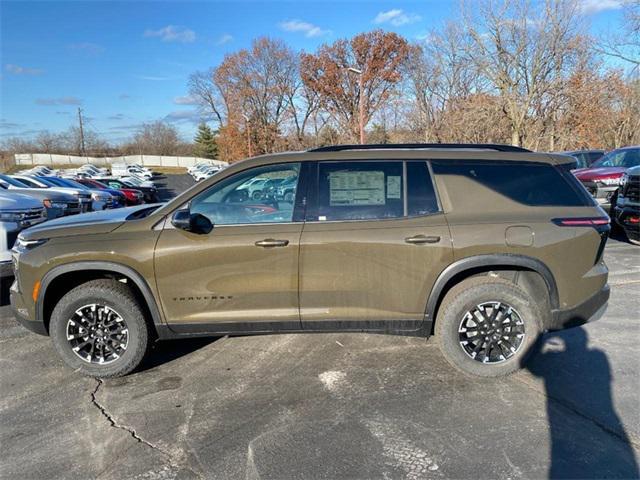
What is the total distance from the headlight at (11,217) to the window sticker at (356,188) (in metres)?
5.46

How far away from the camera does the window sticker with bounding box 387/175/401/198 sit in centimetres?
341

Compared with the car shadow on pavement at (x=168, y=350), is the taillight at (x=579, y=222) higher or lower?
higher

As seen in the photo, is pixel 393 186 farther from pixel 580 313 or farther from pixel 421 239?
pixel 580 313

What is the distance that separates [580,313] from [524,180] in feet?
3.74

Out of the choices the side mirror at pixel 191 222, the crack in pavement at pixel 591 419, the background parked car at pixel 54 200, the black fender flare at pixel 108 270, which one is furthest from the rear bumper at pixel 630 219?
the background parked car at pixel 54 200

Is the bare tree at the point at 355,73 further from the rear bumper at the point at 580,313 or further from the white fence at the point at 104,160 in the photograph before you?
the rear bumper at the point at 580,313

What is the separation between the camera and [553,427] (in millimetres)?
2799

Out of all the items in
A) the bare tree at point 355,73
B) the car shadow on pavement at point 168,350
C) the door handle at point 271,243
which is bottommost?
the car shadow on pavement at point 168,350

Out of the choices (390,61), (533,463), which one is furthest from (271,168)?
(390,61)

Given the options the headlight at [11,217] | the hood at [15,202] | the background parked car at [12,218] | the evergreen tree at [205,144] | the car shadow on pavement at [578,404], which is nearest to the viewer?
the car shadow on pavement at [578,404]

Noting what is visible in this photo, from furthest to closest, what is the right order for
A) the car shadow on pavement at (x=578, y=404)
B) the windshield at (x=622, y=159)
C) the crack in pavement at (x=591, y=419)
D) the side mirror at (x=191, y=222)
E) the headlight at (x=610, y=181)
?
1. the windshield at (x=622, y=159)
2. the headlight at (x=610, y=181)
3. the side mirror at (x=191, y=222)
4. the crack in pavement at (x=591, y=419)
5. the car shadow on pavement at (x=578, y=404)

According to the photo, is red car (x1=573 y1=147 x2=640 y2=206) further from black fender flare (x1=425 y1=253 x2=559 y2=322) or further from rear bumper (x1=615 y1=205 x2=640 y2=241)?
black fender flare (x1=425 y1=253 x2=559 y2=322)

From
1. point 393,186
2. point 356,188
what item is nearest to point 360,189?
point 356,188

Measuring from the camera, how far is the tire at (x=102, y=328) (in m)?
3.42
